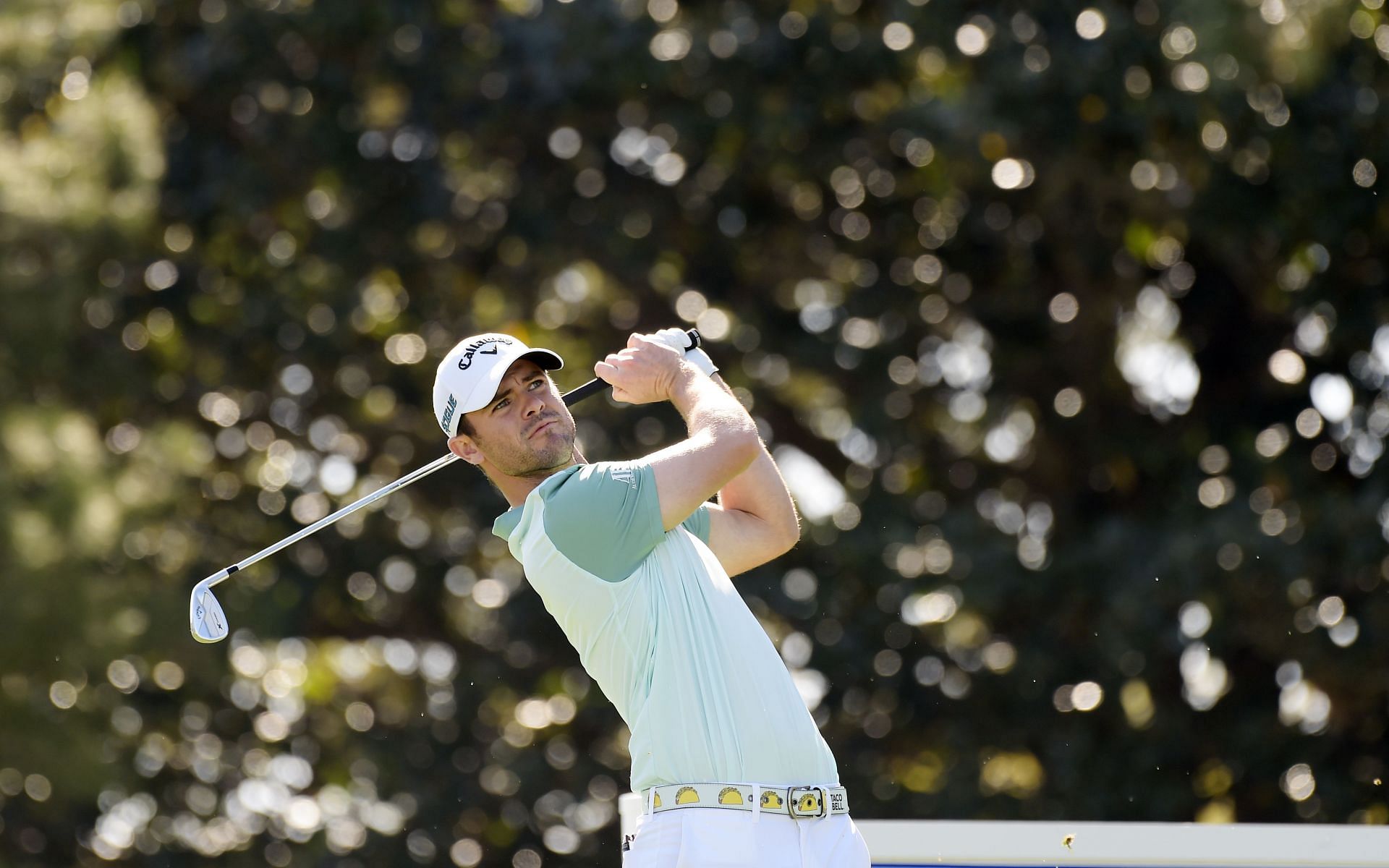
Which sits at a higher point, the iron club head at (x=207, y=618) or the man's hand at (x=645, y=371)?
the man's hand at (x=645, y=371)

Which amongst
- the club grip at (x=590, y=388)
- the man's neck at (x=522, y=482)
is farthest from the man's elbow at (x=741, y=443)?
the club grip at (x=590, y=388)

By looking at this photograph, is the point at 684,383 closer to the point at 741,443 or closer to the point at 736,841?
the point at 741,443

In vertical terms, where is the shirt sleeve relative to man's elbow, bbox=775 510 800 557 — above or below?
above

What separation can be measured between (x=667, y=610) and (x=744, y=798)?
1.07ft

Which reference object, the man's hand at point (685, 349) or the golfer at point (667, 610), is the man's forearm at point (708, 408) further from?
the man's hand at point (685, 349)

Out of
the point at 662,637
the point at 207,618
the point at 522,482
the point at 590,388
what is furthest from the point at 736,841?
the point at 207,618

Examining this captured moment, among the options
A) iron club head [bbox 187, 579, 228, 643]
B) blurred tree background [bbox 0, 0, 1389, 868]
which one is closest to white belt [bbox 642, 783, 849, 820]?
iron club head [bbox 187, 579, 228, 643]

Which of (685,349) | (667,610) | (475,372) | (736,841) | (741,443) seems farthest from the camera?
(685,349)

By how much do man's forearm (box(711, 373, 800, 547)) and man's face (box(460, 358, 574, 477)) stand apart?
38 cm

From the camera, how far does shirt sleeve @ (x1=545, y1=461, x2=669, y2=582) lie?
11.1 ft

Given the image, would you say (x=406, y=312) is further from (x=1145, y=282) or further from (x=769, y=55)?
(x=1145, y=282)

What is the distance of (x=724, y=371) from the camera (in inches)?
452

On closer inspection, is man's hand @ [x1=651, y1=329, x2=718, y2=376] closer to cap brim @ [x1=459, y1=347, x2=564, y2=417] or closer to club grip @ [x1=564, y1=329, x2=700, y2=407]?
club grip @ [x1=564, y1=329, x2=700, y2=407]

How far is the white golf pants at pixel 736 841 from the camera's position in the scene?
3.24m
